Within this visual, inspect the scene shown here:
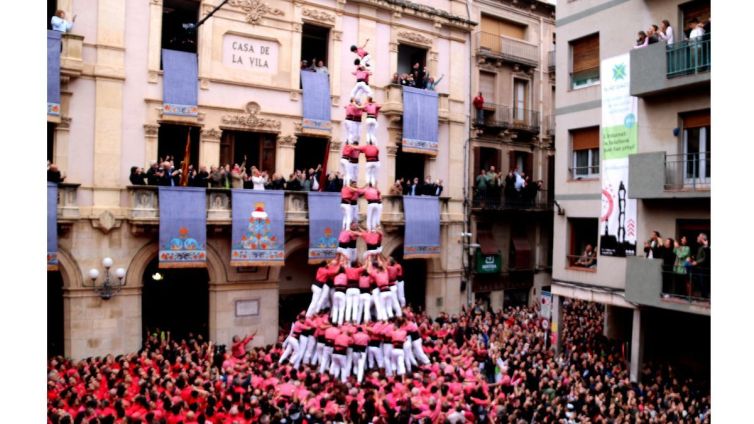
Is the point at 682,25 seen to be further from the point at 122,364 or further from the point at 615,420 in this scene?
the point at 122,364

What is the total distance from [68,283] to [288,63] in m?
12.3

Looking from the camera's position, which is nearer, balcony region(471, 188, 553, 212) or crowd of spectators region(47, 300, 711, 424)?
crowd of spectators region(47, 300, 711, 424)

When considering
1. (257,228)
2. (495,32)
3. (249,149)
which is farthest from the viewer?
(495,32)

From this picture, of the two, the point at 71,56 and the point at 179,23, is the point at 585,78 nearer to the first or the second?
the point at 179,23

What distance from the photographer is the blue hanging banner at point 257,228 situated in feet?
80.4

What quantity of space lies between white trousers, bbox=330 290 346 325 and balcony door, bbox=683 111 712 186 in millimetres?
11438

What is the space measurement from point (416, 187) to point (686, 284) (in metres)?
13.8

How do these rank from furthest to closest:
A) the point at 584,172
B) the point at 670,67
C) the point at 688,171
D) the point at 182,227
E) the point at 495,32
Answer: the point at 495,32
the point at 584,172
the point at 182,227
the point at 688,171
the point at 670,67

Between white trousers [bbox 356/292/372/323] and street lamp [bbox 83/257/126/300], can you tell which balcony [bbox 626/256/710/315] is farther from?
street lamp [bbox 83/257/126/300]

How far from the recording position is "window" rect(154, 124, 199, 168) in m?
25.2

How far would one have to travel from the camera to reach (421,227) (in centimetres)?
2948

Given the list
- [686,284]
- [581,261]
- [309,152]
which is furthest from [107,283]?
[686,284]

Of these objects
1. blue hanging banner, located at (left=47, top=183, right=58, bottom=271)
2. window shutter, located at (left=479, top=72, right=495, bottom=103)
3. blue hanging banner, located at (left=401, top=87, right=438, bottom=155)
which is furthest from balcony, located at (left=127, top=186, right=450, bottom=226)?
window shutter, located at (left=479, top=72, right=495, bottom=103)

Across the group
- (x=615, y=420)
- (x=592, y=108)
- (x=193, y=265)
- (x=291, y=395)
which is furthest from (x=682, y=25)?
(x=193, y=265)
